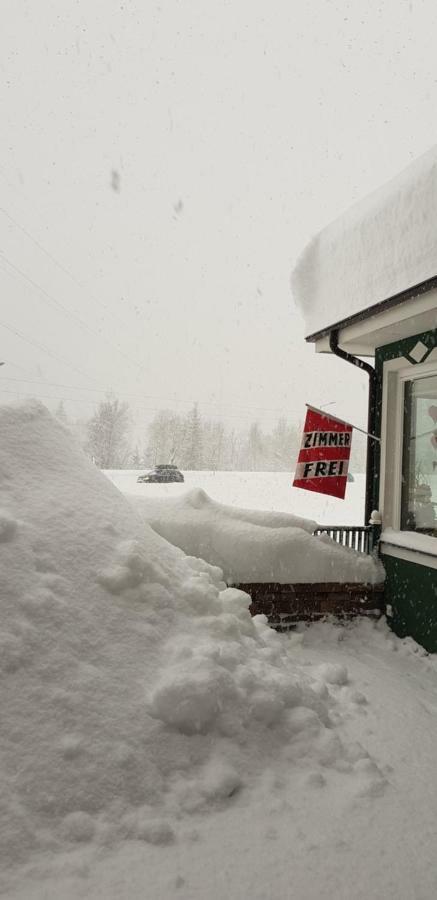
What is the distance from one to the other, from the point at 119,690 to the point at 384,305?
4.34 metres

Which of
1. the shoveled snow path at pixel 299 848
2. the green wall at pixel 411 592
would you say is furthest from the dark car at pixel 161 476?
the shoveled snow path at pixel 299 848

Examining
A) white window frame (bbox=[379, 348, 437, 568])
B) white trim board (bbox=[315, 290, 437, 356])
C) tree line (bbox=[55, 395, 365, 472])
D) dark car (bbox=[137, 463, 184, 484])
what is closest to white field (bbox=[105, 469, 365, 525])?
dark car (bbox=[137, 463, 184, 484])

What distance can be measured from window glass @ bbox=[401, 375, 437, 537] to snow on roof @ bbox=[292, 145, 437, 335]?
1.24 meters

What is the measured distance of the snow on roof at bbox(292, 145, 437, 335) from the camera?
479 cm

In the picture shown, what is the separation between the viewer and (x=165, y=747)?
216 centimetres

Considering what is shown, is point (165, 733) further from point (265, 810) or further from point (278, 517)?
point (278, 517)


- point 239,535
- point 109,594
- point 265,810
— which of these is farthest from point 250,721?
point 239,535

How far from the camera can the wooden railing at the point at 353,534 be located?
21.5ft

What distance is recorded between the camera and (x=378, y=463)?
6.83 metres

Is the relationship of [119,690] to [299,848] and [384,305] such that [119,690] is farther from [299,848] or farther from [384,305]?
[384,305]

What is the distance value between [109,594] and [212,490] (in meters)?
23.2

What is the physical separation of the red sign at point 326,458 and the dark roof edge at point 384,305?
3.30ft

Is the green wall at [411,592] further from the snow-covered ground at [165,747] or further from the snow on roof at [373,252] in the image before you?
the snow-covered ground at [165,747]

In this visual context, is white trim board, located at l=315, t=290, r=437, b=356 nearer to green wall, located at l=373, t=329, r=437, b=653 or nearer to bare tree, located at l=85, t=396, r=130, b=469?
green wall, located at l=373, t=329, r=437, b=653
